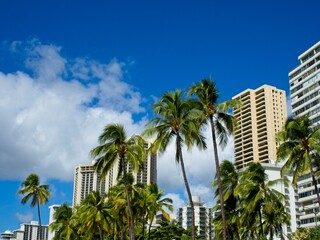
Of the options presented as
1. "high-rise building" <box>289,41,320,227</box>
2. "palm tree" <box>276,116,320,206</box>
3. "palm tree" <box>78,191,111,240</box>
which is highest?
"high-rise building" <box>289,41,320,227</box>

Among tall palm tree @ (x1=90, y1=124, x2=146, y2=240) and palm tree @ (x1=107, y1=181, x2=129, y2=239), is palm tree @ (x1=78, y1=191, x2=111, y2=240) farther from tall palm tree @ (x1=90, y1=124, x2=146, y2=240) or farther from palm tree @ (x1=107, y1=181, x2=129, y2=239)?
tall palm tree @ (x1=90, y1=124, x2=146, y2=240)

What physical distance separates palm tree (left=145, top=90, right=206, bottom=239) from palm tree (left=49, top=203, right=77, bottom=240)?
41.6 metres

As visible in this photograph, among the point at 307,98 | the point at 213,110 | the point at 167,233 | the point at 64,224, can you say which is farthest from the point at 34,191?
the point at 307,98

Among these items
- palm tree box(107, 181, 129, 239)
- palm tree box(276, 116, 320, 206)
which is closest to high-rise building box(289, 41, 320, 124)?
palm tree box(107, 181, 129, 239)

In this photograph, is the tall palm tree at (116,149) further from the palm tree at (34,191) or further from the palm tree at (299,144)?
the palm tree at (34,191)

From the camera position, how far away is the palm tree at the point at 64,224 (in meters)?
75.4

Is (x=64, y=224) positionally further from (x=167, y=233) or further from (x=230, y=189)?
(x=230, y=189)

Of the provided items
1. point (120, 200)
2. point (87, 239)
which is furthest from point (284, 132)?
point (87, 239)

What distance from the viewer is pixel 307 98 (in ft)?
424

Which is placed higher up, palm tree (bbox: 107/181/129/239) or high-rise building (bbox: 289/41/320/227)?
high-rise building (bbox: 289/41/320/227)

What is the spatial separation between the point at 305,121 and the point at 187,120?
36.9 feet

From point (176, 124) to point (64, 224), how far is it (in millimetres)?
46043

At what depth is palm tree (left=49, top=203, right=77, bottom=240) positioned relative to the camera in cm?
7538

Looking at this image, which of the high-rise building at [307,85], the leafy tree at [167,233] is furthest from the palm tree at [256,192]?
the high-rise building at [307,85]
